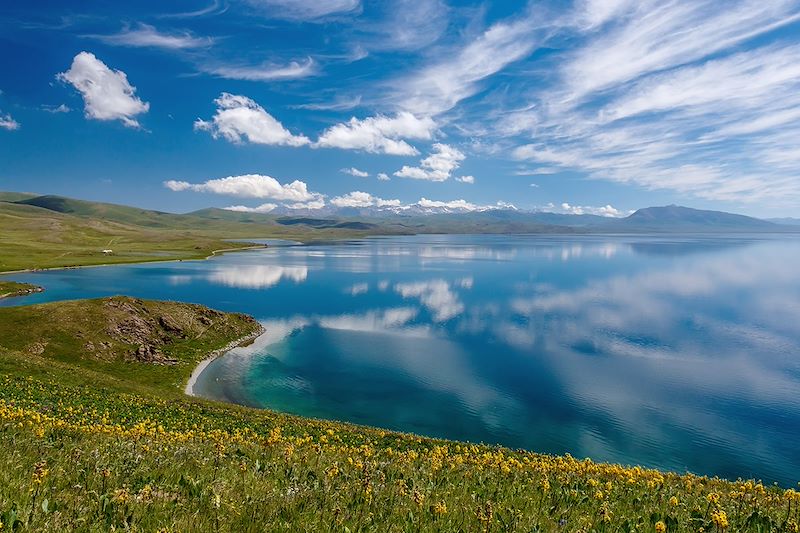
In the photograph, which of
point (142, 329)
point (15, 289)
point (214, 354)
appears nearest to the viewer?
point (142, 329)

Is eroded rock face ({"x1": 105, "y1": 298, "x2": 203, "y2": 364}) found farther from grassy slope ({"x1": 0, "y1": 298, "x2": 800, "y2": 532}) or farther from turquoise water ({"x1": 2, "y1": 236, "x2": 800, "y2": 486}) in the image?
grassy slope ({"x1": 0, "y1": 298, "x2": 800, "y2": 532})

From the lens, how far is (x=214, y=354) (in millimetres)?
66562

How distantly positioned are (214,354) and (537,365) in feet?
165

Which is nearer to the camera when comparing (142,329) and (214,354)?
(142,329)

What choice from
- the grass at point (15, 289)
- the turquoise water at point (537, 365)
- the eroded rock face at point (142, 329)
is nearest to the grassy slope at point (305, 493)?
the turquoise water at point (537, 365)

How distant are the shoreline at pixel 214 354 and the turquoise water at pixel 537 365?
131cm

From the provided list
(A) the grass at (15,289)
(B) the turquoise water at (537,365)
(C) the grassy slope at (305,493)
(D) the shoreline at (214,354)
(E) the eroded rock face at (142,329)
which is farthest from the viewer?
(A) the grass at (15,289)

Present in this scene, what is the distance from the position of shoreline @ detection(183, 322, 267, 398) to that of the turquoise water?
1.31 meters

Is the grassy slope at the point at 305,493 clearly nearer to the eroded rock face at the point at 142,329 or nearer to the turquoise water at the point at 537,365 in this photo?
the turquoise water at the point at 537,365

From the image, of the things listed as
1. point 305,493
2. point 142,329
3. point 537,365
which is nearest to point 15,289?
point 142,329

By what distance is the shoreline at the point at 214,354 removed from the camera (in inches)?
2077

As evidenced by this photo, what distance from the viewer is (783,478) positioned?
120ft

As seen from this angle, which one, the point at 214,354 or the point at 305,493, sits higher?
the point at 305,493

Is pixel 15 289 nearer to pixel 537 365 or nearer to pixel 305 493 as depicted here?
pixel 537 365
